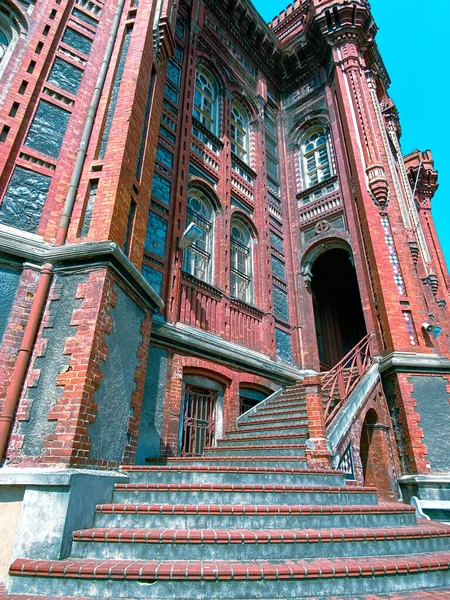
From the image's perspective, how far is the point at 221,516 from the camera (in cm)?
367

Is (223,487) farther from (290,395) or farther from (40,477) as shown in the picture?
(290,395)

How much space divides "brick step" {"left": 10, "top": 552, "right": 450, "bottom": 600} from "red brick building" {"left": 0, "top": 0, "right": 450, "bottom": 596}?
3.02ft

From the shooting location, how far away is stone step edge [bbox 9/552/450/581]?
115 inches

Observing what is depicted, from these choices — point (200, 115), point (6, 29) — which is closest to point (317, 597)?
point (6, 29)

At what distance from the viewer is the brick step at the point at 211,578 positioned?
2.91m

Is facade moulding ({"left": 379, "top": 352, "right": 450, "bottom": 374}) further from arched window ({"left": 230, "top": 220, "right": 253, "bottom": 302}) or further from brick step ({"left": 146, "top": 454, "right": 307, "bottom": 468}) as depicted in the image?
arched window ({"left": 230, "top": 220, "right": 253, "bottom": 302})

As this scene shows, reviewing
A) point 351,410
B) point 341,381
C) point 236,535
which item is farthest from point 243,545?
point 341,381

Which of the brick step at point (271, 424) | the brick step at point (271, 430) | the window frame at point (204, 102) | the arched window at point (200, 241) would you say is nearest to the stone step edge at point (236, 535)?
the brick step at point (271, 430)

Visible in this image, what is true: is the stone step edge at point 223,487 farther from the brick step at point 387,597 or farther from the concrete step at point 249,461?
the brick step at point 387,597

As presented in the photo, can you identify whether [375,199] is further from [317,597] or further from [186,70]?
[317,597]

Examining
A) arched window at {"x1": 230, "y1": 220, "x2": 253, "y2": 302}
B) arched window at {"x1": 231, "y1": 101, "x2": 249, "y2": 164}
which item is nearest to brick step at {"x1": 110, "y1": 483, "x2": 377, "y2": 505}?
arched window at {"x1": 230, "y1": 220, "x2": 253, "y2": 302}

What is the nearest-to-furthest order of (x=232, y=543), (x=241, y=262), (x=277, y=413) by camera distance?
(x=232, y=543) → (x=277, y=413) → (x=241, y=262)

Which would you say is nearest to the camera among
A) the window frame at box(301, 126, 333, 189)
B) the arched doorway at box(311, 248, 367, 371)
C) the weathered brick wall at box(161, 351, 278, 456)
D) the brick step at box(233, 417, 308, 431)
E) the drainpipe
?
the drainpipe

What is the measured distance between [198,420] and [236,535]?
4.80 meters
